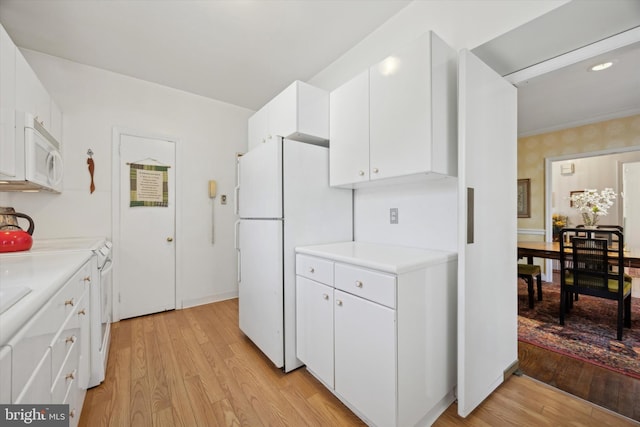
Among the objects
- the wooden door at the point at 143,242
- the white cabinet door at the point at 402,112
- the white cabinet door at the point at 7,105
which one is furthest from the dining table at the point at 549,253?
the white cabinet door at the point at 7,105

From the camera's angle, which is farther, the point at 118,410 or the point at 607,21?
the point at 118,410

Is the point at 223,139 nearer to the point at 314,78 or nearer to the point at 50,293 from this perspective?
the point at 314,78

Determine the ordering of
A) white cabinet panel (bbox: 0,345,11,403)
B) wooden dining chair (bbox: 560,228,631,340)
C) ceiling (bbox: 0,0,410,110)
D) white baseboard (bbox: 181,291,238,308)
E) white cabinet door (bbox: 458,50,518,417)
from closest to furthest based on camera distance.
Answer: white cabinet panel (bbox: 0,345,11,403), white cabinet door (bbox: 458,50,518,417), ceiling (bbox: 0,0,410,110), wooden dining chair (bbox: 560,228,631,340), white baseboard (bbox: 181,291,238,308)

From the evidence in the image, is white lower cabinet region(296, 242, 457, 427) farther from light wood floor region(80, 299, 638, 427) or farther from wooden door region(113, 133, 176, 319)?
wooden door region(113, 133, 176, 319)

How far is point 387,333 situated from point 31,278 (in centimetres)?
150

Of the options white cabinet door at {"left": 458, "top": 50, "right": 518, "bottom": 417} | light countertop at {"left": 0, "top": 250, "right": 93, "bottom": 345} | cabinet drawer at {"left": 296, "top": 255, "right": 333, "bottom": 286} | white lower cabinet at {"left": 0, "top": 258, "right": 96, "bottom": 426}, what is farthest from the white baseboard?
white cabinet door at {"left": 458, "top": 50, "right": 518, "bottom": 417}

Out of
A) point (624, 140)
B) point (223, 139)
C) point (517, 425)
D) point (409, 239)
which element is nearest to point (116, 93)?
point (223, 139)

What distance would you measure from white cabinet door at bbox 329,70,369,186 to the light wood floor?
1474 mm

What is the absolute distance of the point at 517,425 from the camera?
4.65ft

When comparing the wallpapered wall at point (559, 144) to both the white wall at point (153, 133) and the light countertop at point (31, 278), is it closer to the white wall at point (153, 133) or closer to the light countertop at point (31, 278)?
the white wall at point (153, 133)

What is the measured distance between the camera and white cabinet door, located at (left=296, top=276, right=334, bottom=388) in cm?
164

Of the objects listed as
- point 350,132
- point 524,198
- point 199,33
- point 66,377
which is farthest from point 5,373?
point 524,198

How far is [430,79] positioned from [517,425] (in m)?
1.92

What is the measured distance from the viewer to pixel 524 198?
4.79m
